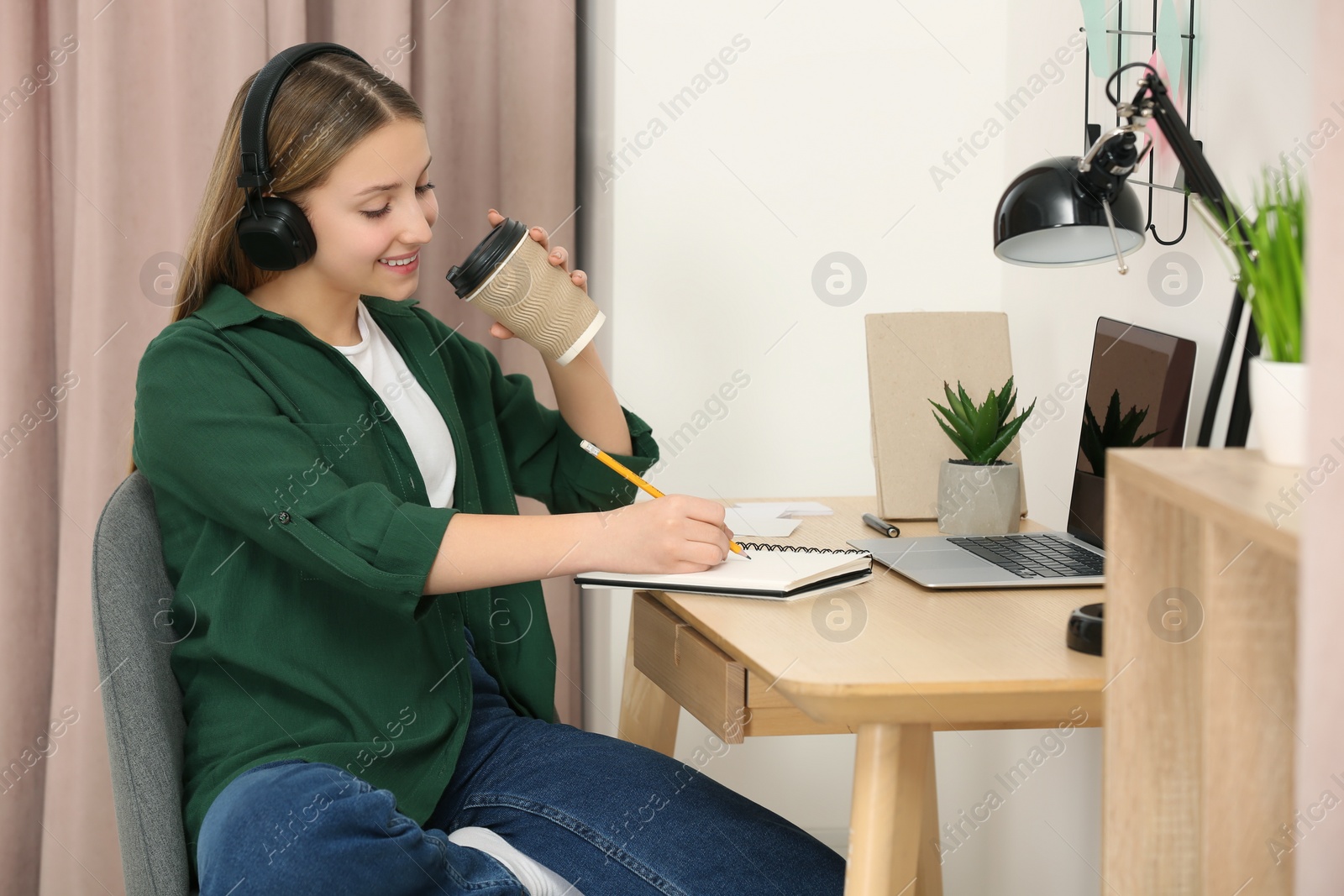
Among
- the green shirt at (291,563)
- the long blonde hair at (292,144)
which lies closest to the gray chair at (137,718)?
the green shirt at (291,563)

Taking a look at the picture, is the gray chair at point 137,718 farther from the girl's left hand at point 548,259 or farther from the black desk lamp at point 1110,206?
the black desk lamp at point 1110,206

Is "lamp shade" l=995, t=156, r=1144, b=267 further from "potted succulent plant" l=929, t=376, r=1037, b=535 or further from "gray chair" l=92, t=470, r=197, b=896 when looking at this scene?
"gray chair" l=92, t=470, r=197, b=896

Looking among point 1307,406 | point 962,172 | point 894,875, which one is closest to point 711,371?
point 962,172

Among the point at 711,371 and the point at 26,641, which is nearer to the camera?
the point at 26,641

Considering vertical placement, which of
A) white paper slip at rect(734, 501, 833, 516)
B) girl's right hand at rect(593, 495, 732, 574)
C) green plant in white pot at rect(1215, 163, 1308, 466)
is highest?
green plant in white pot at rect(1215, 163, 1308, 466)

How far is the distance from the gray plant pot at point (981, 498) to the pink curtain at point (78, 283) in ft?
3.27

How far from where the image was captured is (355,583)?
0.96 metres

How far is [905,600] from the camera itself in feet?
3.36

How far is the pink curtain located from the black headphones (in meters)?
0.61

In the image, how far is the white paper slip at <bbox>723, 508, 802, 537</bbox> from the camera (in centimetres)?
132

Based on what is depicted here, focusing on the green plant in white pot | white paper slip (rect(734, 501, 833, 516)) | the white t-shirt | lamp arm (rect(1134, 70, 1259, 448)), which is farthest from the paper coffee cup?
the green plant in white pot

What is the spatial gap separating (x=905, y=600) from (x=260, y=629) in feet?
1.84

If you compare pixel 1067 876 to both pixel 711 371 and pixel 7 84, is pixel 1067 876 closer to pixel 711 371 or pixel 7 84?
pixel 711 371

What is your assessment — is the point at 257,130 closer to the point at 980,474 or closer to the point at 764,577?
the point at 764,577
